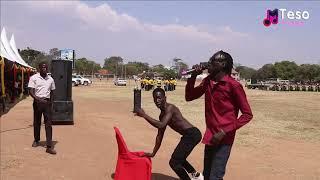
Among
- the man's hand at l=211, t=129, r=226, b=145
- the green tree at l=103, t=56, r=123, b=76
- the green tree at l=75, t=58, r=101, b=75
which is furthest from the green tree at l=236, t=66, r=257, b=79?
the man's hand at l=211, t=129, r=226, b=145

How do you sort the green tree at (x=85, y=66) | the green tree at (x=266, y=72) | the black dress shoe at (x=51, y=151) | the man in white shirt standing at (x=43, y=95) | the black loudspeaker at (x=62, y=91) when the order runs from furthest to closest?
the green tree at (x=85, y=66) < the green tree at (x=266, y=72) < the black loudspeaker at (x=62, y=91) < the man in white shirt standing at (x=43, y=95) < the black dress shoe at (x=51, y=151)

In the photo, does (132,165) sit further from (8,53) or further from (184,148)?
(8,53)

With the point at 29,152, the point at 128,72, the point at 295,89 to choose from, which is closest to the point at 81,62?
the point at 128,72

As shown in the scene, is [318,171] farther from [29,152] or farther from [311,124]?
[311,124]

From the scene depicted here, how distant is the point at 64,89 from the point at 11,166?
6120mm

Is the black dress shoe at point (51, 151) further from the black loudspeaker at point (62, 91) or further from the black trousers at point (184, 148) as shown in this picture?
the black loudspeaker at point (62, 91)

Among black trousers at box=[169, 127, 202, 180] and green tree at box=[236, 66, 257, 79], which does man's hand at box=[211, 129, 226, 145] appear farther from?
green tree at box=[236, 66, 257, 79]

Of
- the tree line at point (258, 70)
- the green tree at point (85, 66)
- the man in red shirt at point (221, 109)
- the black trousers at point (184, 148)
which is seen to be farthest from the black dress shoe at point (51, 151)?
the green tree at point (85, 66)

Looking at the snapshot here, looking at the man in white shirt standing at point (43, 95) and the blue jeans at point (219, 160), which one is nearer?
the blue jeans at point (219, 160)

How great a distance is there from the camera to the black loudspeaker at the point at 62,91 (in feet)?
43.7

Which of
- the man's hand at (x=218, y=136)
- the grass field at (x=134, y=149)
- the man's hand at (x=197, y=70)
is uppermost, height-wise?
the man's hand at (x=197, y=70)

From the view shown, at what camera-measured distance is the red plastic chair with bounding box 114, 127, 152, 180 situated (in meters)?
5.86

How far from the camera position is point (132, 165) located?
595 cm

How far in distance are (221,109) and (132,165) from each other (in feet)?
6.35
